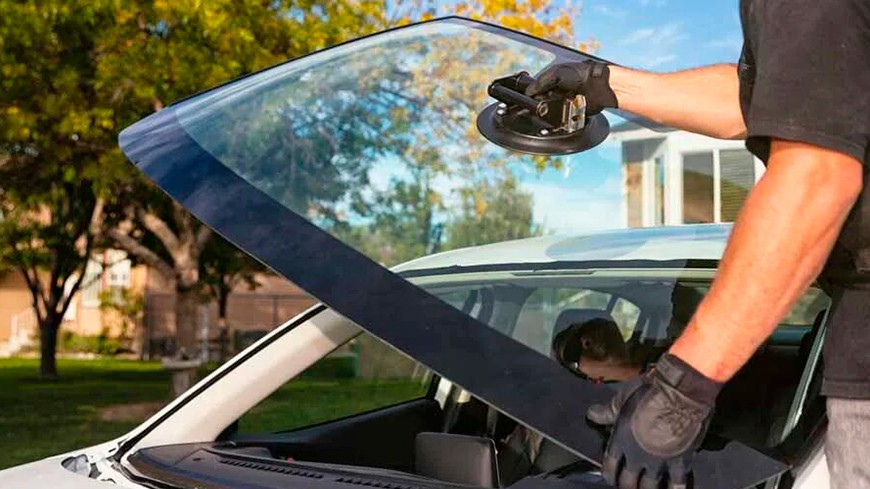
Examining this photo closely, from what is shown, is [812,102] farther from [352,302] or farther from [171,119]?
[171,119]

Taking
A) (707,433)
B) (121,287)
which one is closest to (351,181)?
(707,433)

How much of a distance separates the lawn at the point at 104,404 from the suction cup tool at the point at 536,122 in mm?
907

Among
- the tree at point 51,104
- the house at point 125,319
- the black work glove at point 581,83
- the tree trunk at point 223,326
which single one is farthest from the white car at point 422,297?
the house at point 125,319

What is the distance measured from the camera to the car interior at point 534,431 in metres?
1.79

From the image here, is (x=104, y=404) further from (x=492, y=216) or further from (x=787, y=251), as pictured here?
(x=787, y=251)

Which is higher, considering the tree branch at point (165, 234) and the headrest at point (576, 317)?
the tree branch at point (165, 234)

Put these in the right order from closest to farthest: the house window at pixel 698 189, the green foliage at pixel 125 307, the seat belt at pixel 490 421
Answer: the house window at pixel 698 189
the seat belt at pixel 490 421
the green foliage at pixel 125 307

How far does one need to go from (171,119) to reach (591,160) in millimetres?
888

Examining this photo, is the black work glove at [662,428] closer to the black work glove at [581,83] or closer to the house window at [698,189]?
the black work glove at [581,83]

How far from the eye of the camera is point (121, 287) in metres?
31.7

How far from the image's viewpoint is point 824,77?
1.28 meters

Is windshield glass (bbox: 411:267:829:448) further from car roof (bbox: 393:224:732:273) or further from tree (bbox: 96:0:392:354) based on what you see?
tree (bbox: 96:0:392:354)

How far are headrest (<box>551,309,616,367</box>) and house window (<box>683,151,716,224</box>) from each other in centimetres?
30

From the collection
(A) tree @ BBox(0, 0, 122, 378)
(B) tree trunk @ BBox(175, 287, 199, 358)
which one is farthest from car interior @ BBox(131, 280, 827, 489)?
(B) tree trunk @ BBox(175, 287, 199, 358)
